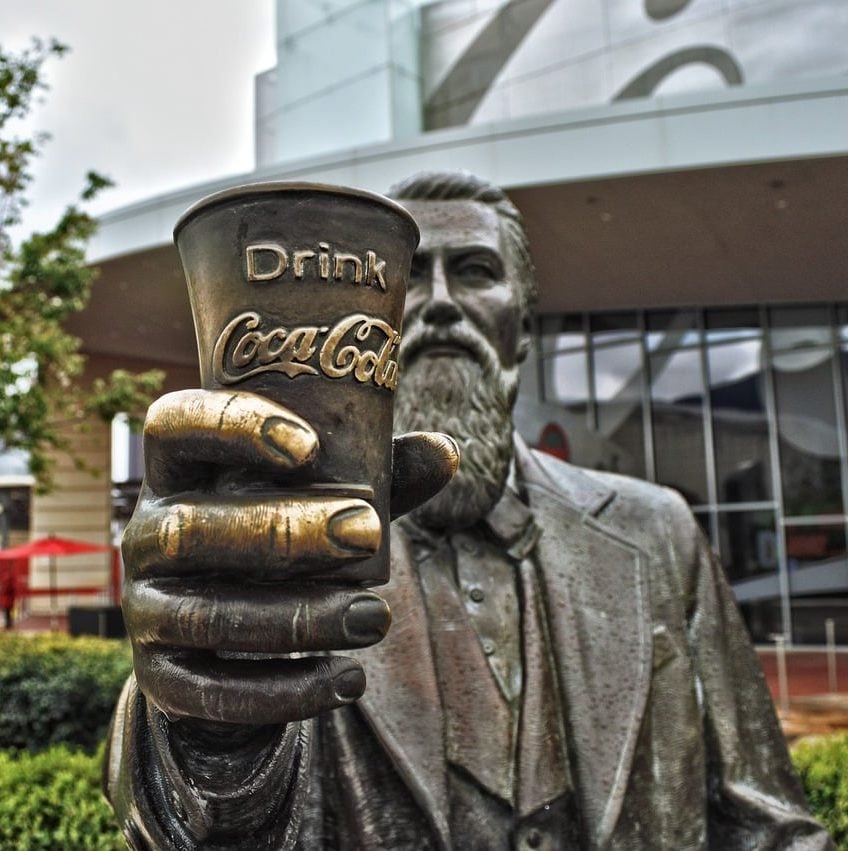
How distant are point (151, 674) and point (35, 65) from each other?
979 centimetres

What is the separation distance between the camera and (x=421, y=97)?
55.2 feet

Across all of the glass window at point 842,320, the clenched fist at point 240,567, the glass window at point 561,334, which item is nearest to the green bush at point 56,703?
the clenched fist at point 240,567

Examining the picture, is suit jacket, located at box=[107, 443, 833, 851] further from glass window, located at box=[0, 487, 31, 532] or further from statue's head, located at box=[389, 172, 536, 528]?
glass window, located at box=[0, 487, 31, 532]

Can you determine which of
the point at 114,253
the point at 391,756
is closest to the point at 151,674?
the point at 391,756

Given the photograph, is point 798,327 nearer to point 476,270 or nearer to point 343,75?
point 343,75

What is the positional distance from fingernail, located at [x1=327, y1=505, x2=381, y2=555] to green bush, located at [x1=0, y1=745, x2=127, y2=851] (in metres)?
4.05

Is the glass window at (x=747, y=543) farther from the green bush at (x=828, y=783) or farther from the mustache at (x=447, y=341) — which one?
the mustache at (x=447, y=341)

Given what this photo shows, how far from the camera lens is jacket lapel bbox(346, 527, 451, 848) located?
5.28 feet

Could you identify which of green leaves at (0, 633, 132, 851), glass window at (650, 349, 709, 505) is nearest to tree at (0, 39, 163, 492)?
green leaves at (0, 633, 132, 851)

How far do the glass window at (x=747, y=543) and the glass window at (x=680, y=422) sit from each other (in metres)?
0.65

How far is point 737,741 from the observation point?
1824 mm

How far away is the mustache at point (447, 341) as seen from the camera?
1863mm

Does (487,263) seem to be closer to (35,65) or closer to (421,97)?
(35,65)

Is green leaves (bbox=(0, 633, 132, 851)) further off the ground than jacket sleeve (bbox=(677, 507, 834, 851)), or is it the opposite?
jacket sleeve (bbox=(677, 507, 834, 851))
